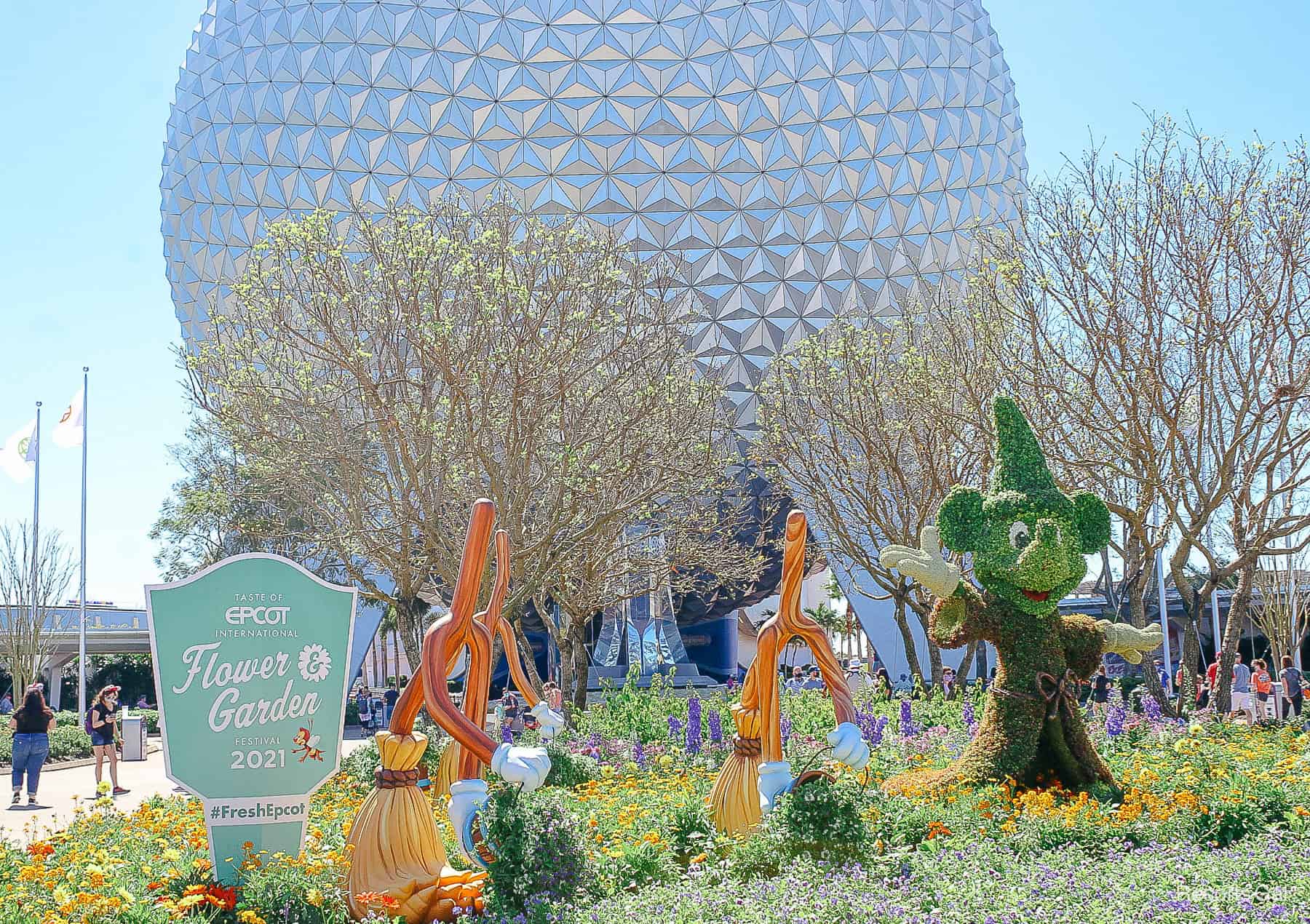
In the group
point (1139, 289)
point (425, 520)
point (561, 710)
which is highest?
point (1139, 289)

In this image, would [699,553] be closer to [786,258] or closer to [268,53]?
[786,258]

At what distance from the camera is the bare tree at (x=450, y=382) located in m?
15.3

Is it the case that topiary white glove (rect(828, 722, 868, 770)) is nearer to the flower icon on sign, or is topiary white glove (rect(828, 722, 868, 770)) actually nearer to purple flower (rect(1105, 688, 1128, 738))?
the flower icon on sign

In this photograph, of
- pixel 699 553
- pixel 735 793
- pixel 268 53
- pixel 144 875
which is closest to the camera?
pixel 144 875

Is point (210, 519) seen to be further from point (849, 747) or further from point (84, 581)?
point (849, 747)

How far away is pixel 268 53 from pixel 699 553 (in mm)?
19829

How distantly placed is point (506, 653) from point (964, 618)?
3.95 meters

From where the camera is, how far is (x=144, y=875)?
23.9 ft

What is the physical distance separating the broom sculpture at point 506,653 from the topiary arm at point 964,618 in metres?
3.41

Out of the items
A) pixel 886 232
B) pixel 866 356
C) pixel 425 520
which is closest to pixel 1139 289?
pixel 866 356

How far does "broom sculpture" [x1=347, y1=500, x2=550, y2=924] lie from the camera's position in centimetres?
647

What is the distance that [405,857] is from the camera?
662cm

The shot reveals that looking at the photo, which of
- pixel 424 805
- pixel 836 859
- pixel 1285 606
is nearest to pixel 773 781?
pixel 836 859

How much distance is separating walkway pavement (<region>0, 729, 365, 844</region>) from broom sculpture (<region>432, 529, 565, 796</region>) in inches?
126
